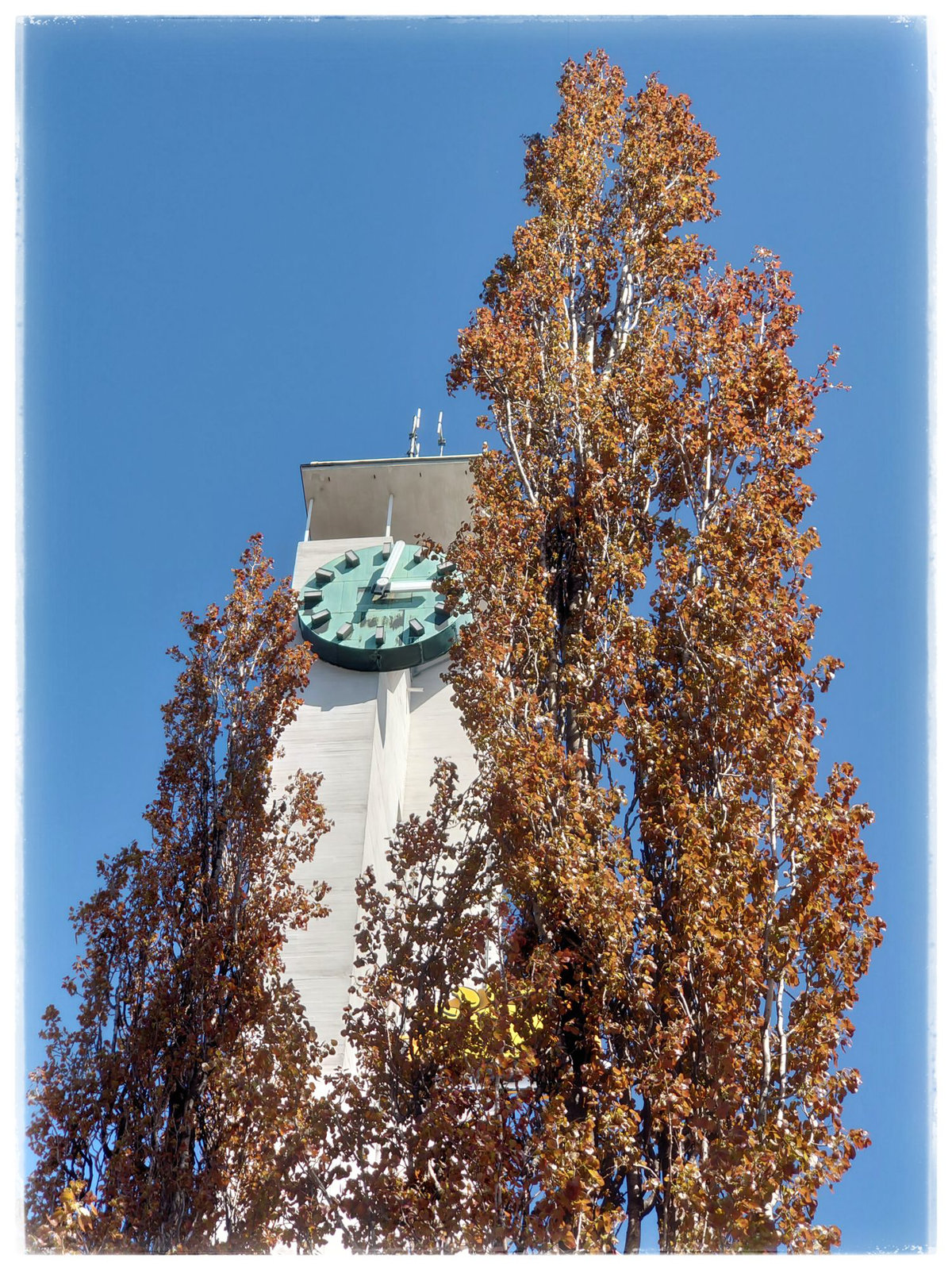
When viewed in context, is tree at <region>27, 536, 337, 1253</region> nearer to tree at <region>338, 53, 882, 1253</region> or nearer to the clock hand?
tree at <region>338, 53, 882, 1253</region>

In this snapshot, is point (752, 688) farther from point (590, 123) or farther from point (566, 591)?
point (590, 123)

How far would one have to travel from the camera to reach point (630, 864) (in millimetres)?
7883

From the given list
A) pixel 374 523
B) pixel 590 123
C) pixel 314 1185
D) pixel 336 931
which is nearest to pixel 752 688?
pixel 314 1185

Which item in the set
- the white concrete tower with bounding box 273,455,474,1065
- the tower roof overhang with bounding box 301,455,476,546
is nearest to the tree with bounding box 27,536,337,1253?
the white concrete tower with bounding box 273,455,474,1065

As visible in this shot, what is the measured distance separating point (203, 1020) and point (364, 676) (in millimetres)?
11088

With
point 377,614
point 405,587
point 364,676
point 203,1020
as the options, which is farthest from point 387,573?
point 203,1020

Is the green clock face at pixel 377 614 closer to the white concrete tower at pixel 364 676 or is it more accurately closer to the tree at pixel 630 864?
the white concrete tower at pixel 364 676

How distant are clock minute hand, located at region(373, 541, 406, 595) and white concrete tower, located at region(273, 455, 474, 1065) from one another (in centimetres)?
2

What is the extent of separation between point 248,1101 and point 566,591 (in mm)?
4164

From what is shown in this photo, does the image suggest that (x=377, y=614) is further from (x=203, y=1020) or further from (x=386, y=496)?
(x=203, y=1020)

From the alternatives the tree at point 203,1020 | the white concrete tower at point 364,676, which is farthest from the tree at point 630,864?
the white concrete tower at point 364,676

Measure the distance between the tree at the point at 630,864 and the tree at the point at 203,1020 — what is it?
2.01ft

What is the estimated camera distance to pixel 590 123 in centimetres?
1459

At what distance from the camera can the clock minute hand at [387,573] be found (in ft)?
67.6
